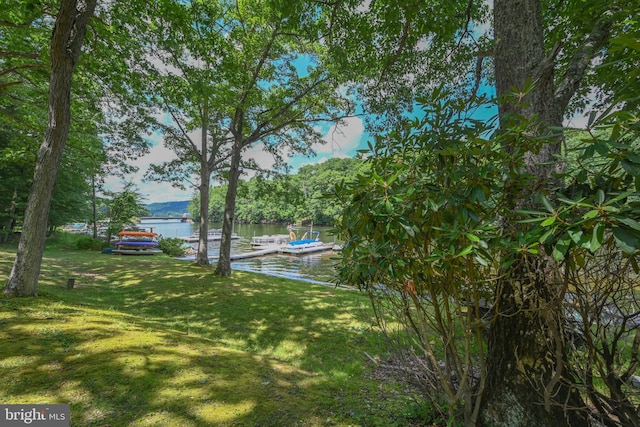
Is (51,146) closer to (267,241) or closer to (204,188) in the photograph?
(204,188)

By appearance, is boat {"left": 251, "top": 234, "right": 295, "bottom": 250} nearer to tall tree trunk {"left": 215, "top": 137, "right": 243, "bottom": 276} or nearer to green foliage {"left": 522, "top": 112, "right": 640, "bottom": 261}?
tall tree trunk {"left": 215, "top": 137, "right": 243, "bottom": 276}

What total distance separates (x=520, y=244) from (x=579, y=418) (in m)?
1.22

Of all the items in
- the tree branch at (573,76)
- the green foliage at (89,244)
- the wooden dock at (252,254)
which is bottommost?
the wooden dock at (252,254)

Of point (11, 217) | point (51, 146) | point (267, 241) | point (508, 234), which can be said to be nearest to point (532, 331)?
point (508, 234)

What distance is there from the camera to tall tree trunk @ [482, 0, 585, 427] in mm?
1295

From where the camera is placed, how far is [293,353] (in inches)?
136

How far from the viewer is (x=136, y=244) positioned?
13633 mm

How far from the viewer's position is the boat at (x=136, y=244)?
43.2 feet

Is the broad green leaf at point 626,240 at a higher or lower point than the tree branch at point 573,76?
lower

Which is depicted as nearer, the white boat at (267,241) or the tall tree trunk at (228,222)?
the tall tree trunk at (228,222)

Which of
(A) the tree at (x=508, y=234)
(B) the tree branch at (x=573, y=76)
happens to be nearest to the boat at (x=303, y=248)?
(A) the tree at (x=508, y=234)

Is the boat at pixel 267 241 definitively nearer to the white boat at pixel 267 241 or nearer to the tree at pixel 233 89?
the white boat at pixel 267 241

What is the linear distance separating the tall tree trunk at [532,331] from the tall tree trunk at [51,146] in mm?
5052

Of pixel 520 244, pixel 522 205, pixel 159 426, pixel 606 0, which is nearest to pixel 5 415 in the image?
pixel 159 426
